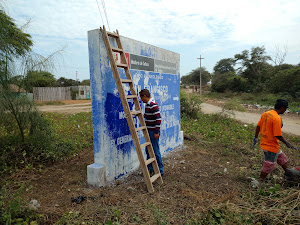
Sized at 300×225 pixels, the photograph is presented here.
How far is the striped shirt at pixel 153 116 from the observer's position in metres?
4.80

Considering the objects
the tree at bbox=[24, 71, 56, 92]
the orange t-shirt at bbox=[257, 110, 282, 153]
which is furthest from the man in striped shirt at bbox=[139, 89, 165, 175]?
the tree at bbox=[24, 71, 56, 92]

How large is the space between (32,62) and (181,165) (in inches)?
170

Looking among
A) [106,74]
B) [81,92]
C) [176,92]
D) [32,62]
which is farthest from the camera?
[81,92]

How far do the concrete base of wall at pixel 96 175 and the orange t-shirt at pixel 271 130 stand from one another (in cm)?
320

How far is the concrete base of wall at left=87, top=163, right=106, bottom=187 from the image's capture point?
432 centimetres

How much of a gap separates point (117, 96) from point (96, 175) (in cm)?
160

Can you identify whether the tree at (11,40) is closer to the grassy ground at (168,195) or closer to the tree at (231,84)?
the grassy ground at (168,195)

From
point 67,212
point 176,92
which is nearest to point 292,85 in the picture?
point 176,92

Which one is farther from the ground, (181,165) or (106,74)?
(106,74)

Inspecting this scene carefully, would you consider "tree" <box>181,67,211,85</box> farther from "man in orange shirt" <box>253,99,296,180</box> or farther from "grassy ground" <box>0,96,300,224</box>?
"man in orange shirt" <box>253,99,296,180</box>

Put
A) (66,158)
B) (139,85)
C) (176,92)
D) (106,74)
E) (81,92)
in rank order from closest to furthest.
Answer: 1. (106,74)
2. (139,85)
3. (66,158)
4. (176,92)
5. (81,92)

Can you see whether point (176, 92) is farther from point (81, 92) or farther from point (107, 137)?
point (81, 92)

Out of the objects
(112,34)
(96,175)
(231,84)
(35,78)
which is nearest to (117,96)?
(112,34)

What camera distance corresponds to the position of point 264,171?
181 inches
